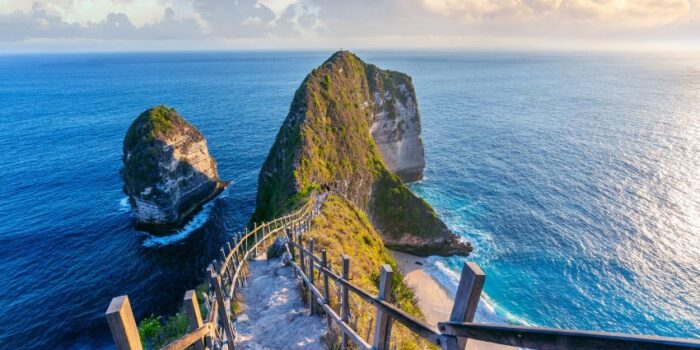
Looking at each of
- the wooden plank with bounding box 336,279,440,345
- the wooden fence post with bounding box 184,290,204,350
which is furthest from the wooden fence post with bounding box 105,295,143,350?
the wooden plank with bounding box 336,279,440,345

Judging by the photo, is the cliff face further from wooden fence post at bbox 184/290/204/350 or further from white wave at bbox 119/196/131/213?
wooden fence post at bbox 184/290/204/350

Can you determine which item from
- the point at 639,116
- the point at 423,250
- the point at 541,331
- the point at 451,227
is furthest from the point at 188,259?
the point at 639,116

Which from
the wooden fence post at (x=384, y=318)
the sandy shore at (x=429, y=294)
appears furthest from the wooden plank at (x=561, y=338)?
the sandy shore at (x=429, y=294)

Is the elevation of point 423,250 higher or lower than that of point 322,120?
lower

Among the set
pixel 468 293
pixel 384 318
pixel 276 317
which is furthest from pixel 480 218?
pixel 468 293

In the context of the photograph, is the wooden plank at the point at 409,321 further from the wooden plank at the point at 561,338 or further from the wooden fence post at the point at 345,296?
the wooden fence post at the point at 345,296

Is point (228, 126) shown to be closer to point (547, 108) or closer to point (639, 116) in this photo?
point (547, 108)

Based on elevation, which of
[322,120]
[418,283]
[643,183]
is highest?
[322,120]
